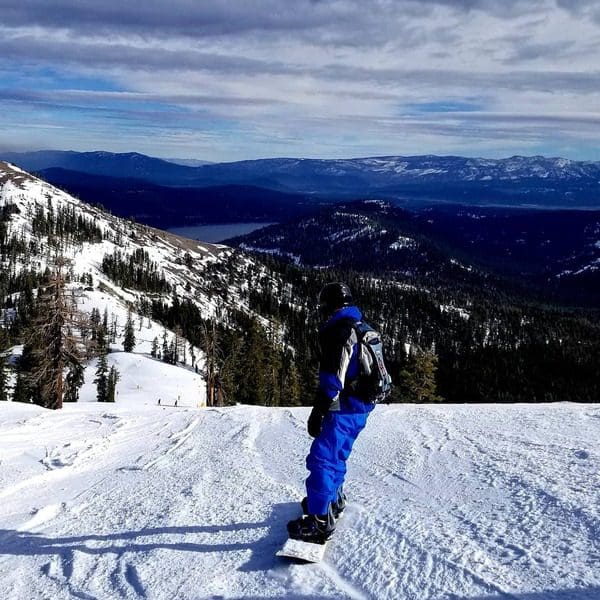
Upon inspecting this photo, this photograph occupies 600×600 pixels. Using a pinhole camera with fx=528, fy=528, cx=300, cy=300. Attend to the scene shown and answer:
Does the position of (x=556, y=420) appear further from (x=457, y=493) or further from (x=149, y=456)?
(x=149, y=456)

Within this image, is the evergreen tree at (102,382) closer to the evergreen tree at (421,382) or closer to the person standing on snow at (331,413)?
the evergreen tree at (421,382)

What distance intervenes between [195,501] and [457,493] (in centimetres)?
343

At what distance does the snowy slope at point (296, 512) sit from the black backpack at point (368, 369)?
150 centimetres

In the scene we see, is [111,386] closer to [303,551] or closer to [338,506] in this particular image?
[338,506]

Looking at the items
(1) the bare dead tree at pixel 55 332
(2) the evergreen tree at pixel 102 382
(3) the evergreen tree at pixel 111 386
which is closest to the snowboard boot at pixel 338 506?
(1) the bare dead tree at pixel 55 332

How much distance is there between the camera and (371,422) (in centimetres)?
1154

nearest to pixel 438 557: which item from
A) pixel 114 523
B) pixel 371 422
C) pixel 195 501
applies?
pixel 195 501

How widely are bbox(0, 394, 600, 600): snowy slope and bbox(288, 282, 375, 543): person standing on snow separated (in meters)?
0.37

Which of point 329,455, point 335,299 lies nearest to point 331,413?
point 329,455

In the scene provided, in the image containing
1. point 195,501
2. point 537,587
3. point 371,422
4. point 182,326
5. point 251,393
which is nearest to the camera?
point 537,587

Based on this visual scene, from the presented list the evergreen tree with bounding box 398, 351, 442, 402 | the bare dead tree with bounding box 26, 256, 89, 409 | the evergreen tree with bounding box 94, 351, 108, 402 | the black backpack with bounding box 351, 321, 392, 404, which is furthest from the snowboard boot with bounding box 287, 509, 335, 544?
the evergreen tree with bounding box 94, 351, 108, 402

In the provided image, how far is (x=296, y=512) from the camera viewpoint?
6.38m

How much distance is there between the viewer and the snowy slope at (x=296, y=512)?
15.4 feet

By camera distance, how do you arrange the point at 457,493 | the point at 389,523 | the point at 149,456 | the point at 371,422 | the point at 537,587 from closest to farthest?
the point at 537,587 < the point at 389,523 < the point at 457,493 < the point at 149,456 < the point at 371,422
